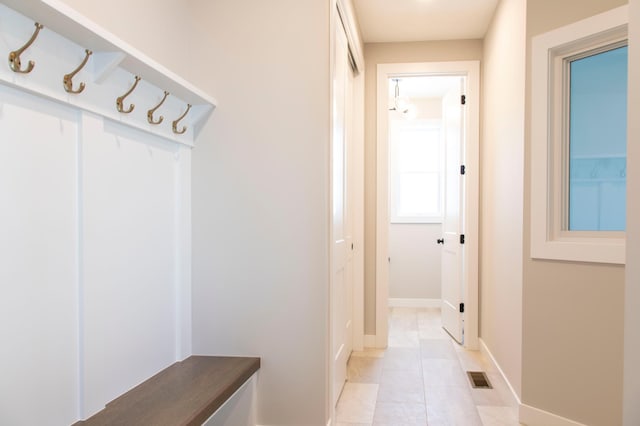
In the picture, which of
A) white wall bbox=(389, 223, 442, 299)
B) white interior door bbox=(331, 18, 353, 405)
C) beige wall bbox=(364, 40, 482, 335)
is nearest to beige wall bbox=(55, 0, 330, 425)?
white interior door bbox=(331, 18, 353, 405)

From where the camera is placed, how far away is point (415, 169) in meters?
5.91

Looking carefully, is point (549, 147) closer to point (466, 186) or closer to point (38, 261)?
point (466, 186)

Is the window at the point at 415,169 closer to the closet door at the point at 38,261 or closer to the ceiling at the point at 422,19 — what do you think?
the ceiling at the point at 422,19

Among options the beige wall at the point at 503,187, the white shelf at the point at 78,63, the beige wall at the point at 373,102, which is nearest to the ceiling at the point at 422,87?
the beige wall at the point at 373,102

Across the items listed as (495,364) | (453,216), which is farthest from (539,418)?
(453,216)

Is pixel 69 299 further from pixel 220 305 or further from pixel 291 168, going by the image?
pixel 291 168

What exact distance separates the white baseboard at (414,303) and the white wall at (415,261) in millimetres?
39

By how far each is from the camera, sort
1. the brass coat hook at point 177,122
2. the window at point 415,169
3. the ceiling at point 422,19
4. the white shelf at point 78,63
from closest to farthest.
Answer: the white shelf at point 78,63 < the brass coat hook at point 177,122 < the ceiling at point 422,19 < the window at point 415,169

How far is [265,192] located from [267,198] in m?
0.03

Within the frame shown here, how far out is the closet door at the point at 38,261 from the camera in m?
1.21

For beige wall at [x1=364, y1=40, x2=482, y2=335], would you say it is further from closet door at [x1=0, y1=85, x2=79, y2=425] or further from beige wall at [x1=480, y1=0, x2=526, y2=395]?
closet door at [x1=0, y1=85, x2=79, y2=425]

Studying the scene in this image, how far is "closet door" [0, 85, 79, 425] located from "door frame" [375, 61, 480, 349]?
2.82m

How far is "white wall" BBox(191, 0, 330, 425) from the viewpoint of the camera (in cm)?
212

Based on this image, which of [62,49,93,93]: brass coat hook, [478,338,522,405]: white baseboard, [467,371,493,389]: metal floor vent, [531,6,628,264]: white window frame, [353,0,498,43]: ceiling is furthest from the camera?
[353,0,498,43]: ceiling
